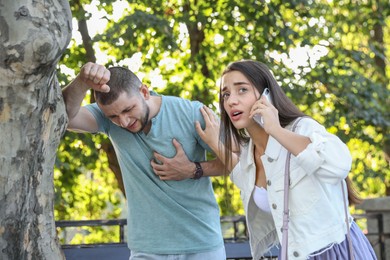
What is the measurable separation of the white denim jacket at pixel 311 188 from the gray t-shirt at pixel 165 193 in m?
0.61

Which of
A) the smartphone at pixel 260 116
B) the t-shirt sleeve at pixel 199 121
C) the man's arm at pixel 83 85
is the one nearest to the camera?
the smartphone at pixel 260 116

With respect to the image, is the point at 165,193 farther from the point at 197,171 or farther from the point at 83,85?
the point at 83,85

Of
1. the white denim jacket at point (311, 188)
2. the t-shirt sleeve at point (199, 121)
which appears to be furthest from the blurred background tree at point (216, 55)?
the white denim jacket at point (311, 188)

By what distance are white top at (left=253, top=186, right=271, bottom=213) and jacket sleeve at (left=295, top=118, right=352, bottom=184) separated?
0.34m

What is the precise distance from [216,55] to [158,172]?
7165mm

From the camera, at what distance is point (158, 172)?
14.0 ft

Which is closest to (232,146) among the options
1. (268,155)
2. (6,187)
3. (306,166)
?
(268,155)

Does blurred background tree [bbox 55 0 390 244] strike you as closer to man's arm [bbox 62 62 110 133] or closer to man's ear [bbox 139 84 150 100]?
man's ear [bbox 139 84 150 100]

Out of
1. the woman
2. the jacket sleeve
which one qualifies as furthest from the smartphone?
the jacket sleeve

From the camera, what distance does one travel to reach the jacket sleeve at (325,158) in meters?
3.56

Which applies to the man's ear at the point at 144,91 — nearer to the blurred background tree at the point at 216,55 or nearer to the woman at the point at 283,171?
the woman at the point at 283,171

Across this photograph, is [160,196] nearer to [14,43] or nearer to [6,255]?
[6,255]

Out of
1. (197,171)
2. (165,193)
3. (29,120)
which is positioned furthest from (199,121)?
(29,120)

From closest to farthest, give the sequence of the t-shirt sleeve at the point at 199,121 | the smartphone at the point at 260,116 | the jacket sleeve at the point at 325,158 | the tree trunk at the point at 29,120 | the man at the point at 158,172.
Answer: the tree trunk at the point at 29,120
the jacket sleeve at the point at 325,158
the smartphone at the point at 260,116
the man at the point at 158,172
the t-shirt sleeve at the point at 199,121
